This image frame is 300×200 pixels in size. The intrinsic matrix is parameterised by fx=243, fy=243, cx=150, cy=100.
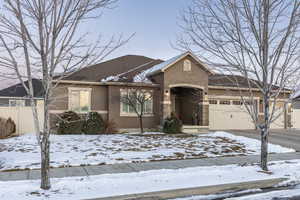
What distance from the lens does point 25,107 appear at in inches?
571

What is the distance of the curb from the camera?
4.84 meters

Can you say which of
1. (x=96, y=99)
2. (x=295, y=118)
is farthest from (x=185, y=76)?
(x=295, y=118)

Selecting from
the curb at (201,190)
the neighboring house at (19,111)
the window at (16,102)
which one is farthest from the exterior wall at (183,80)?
the curb at (201,190)

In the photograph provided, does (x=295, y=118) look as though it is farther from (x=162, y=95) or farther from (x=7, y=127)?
(x=7, y=127)

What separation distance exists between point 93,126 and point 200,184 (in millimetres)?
9988

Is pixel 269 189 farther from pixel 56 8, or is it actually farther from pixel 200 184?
pixel 56 8

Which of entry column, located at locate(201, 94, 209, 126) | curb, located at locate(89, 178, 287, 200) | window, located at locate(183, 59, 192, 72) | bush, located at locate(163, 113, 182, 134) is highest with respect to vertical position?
window, located at locate(183, 59, 192, 72)

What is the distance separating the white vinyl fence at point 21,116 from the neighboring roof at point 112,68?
10.1 ft

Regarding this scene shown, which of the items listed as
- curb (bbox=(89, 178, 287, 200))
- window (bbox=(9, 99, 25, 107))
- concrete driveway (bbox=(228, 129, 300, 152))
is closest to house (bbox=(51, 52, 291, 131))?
window (bbox=(9, 99, 25, 107))

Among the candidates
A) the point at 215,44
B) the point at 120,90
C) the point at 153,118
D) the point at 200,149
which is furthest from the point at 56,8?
the point at 153,118

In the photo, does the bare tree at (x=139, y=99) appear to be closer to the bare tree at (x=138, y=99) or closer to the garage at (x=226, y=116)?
the bare tree at (x=138, y=99)

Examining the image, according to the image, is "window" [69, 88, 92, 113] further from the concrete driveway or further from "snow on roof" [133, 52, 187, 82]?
the concrete driveway

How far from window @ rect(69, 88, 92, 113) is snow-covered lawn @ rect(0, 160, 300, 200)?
9918 millimetres

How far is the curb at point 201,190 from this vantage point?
15.9ft
